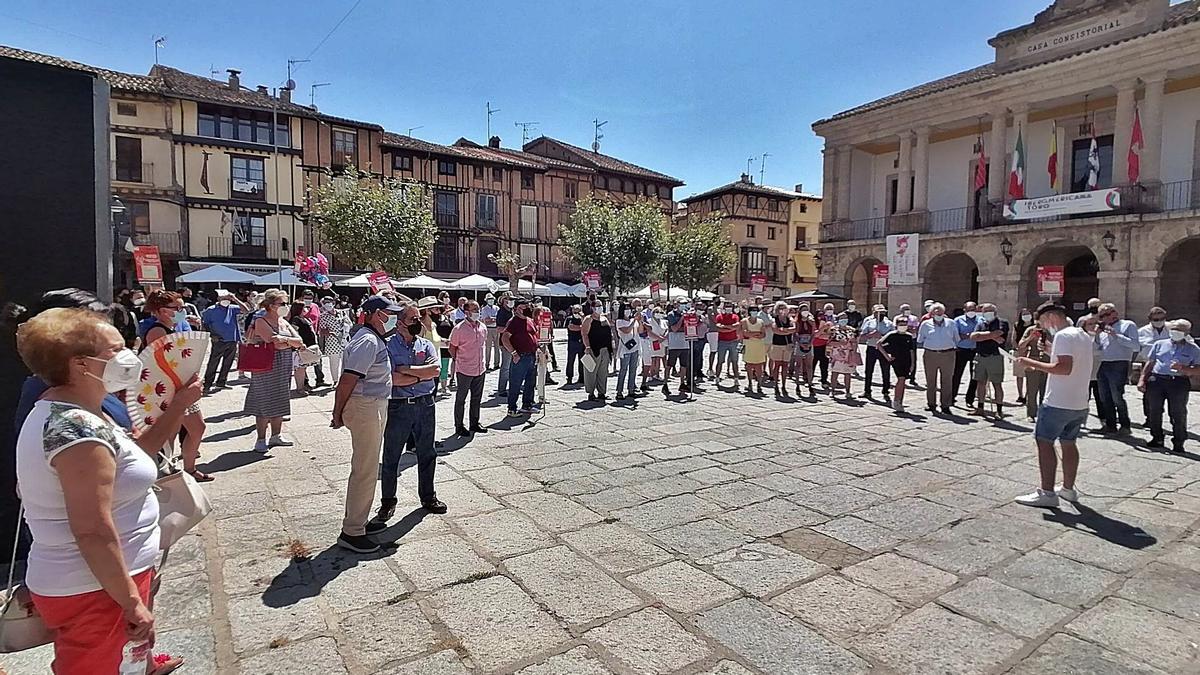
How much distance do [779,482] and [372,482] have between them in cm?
356

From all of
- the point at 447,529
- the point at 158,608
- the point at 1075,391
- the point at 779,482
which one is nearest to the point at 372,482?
the point at 447,529

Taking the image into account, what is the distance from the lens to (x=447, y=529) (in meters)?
4.41

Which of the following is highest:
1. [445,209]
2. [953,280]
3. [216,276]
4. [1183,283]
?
[445,209]

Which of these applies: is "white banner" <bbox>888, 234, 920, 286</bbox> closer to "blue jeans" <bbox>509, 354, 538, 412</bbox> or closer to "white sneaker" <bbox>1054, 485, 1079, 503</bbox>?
"blue jeans" <bbox>509, 354, 538, 412</bbox>

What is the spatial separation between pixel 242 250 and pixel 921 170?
104 feet

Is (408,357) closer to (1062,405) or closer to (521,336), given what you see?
(521,336)

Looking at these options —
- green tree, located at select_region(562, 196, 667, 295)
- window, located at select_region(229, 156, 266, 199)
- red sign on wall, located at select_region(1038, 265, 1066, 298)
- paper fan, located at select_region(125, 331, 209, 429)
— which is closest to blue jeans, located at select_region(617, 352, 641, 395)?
paper fan, located at select_region(125, 331, 209, 429)

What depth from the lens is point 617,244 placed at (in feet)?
102

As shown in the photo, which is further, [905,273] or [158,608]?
[905,273]

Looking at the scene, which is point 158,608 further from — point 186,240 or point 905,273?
point 186,240

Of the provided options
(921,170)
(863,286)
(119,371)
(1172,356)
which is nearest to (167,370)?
(119,371)

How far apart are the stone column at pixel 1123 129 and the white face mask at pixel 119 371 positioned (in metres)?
25.3

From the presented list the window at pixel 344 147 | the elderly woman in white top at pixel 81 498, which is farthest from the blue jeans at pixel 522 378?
the window at pixel 344 147

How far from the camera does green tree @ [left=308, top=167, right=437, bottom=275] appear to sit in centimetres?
2672
